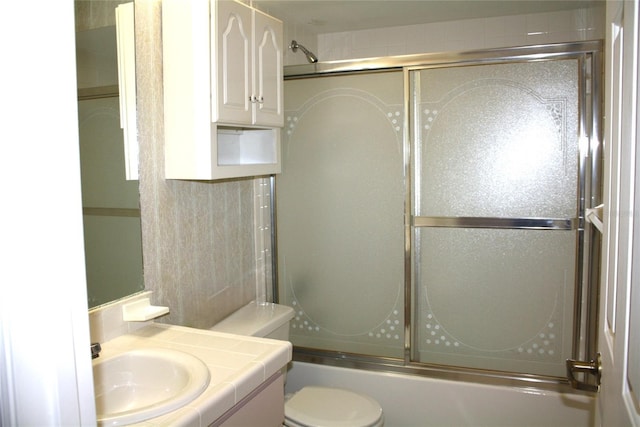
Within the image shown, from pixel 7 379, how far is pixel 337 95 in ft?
7.39

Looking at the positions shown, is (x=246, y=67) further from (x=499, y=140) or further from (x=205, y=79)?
(x=499, y=140)

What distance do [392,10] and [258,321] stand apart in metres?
1.75

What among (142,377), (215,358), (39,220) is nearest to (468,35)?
(215,358)

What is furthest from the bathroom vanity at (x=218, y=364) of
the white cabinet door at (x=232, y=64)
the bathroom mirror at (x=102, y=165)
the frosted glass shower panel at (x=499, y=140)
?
the frosted glass shower panel at (x=499, y=140)

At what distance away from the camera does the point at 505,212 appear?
2.38m

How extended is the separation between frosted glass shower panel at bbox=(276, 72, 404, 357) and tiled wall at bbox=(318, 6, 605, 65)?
52 centimetres

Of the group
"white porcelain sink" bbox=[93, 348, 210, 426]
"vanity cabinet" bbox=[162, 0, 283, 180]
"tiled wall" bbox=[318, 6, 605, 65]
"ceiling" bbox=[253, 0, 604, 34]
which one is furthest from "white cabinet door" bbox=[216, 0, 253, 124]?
"tiled wall" bbox=[318, 6, 605, 65]

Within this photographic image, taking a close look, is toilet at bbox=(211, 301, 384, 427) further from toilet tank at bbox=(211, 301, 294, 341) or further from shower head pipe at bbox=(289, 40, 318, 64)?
shower head pipe at bbox=(289, 40, 318, 64)

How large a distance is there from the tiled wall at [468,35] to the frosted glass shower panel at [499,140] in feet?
2.29

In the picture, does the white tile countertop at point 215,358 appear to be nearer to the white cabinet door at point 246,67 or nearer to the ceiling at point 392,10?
the white cabinet door at point 246,67

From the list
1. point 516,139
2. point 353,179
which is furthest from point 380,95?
point 516,139

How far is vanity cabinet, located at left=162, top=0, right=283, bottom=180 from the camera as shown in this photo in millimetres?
1788

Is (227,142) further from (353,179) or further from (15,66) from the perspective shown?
(15,66)

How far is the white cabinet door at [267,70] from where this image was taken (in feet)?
6.69
